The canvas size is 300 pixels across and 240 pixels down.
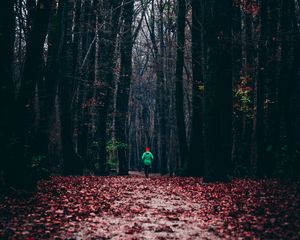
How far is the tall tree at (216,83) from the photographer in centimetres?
1366

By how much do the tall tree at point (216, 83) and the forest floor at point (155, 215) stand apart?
2435 millimetres

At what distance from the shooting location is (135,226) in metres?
7.18

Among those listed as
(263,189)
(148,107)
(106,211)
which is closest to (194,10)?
(263,189)

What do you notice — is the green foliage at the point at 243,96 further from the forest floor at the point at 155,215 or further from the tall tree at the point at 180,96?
the forest floor at the point at 155,215

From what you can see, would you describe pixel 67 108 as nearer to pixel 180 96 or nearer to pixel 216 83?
pixel 180 96

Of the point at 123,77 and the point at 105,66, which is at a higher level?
the point at 105,66

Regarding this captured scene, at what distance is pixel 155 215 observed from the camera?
8.32 metres

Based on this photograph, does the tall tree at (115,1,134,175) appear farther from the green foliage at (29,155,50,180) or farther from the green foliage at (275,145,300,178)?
the green foliage at (275,145,300,178)

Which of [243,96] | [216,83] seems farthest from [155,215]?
[243,96]

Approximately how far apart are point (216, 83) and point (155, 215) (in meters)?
7.01

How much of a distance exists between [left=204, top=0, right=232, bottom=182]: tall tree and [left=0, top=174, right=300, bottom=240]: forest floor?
2435 millimetres

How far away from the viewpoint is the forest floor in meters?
6.50

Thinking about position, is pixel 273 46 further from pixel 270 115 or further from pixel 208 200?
pixel 208 200

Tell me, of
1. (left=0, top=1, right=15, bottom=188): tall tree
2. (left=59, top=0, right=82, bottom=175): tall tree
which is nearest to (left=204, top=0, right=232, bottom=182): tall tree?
(left=0, top=1, right=15, bottom=188): tall tree
